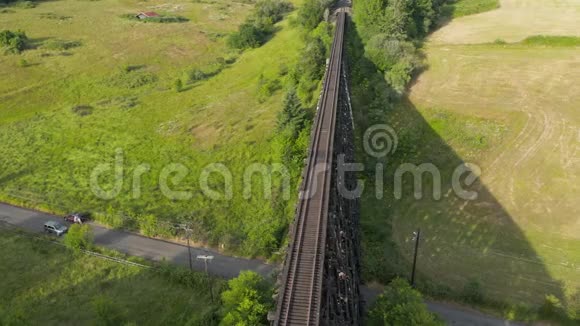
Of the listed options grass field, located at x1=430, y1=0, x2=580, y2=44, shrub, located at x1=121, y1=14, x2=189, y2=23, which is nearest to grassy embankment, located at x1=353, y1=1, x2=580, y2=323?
grass field, located at x1=430, y1=0, x2=580, y2=44

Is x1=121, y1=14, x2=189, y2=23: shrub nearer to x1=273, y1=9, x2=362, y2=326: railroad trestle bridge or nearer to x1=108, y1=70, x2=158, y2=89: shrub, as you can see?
x1=108, y1=70, x2=158, y2=89: shrub

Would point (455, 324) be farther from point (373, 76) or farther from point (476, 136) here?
point (373, 76)

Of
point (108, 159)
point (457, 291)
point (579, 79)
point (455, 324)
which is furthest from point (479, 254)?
point (108, 159)

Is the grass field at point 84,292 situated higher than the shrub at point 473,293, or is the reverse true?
the shrub at point 473,293

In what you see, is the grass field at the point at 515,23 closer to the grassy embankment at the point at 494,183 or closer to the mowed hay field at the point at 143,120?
the grassy embankment at the point at 494,183

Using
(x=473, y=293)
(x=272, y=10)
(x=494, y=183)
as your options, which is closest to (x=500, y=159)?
(x=494, y=183)

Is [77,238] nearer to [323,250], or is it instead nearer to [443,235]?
[323,250]

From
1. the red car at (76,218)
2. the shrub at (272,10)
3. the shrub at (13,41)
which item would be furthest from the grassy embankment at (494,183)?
the shrub at (13,41)
